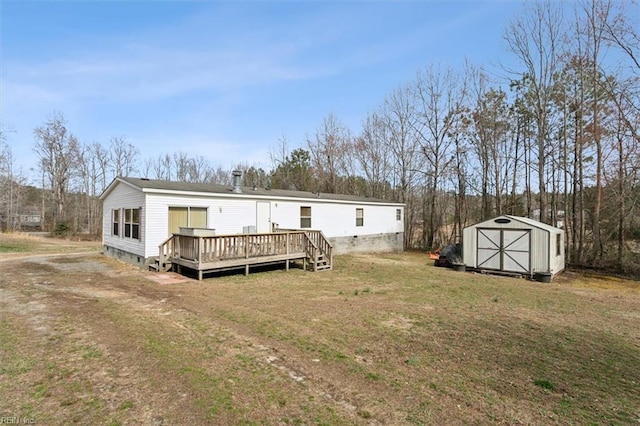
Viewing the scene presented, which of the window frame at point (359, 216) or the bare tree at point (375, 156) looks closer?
the window frame at point (359, 216)

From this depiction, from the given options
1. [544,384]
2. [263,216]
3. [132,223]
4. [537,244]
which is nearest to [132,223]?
[132,223]

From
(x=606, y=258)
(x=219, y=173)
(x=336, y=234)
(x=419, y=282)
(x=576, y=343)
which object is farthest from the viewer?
(x=219, y=173)

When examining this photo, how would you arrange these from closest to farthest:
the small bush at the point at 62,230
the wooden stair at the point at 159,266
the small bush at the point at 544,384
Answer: the small bush at the point at 544,384 → the wooden stair at the point at 159,266 → the small bush at the point at 62,230

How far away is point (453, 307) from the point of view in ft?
23.2

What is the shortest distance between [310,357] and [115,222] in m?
12.3

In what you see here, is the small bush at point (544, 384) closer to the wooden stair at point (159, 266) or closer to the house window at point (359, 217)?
the wooden stair at point (159, 266)

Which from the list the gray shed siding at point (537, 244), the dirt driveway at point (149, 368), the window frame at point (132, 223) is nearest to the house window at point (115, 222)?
the window frame at point (132, 223)

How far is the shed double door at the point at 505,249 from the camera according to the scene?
40.3 ft

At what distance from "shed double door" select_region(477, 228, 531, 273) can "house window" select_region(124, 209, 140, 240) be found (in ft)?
41.8

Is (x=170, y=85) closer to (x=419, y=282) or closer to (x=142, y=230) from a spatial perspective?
(x=142, y=230)

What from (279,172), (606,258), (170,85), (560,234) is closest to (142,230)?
(170,85)

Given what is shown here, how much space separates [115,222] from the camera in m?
13.4

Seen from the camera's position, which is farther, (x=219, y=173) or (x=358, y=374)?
(x=219, y=173)

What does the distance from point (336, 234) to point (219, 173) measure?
88.6 ft
